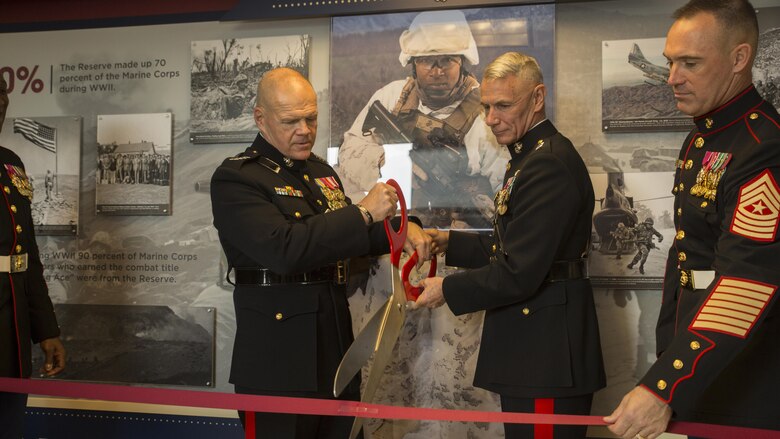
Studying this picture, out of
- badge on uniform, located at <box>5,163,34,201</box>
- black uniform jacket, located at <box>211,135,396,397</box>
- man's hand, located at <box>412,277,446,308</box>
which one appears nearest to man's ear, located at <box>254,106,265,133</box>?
black uniform jacket, located at <box>211,135,396,397</box>

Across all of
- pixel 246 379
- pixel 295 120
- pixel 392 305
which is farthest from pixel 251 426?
pixel 295 120

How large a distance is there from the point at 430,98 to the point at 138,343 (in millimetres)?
2160

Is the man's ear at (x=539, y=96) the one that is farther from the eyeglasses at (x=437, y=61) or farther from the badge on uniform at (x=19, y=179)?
the badge on uniform at (x=19, y=179)

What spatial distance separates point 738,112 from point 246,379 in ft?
6.29

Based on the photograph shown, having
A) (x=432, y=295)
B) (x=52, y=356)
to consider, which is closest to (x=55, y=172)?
(x=52, y=356)

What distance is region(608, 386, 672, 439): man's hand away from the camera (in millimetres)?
1862

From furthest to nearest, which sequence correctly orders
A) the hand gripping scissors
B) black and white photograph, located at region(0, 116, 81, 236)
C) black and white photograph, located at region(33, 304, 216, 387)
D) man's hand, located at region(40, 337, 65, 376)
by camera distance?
black and white photograph, located at region(0, 116, 81, 236), black and white photograph, located at region(33, 304, 216, 387), man's hand, located at region(40, 337, 65, 376), the hand gripping scissors

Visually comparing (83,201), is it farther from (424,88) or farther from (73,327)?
(424,88)

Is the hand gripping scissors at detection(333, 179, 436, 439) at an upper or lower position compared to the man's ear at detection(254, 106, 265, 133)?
lower

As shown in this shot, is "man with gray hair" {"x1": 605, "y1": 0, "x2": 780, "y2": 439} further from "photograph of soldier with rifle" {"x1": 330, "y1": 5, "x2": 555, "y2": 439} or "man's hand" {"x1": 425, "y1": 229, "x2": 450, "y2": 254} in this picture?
"photograph of soldier with rifle" {"x1": 330, "y1": 5, "x2": 555, "y2": 439}

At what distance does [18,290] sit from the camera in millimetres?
3137

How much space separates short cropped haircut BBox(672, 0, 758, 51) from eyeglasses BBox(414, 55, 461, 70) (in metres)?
1.62

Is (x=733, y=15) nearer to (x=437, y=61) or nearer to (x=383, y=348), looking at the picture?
(x=383, y=348)

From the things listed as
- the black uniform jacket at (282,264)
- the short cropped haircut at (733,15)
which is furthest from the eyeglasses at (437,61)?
the short cropped haircut at (733,15)
